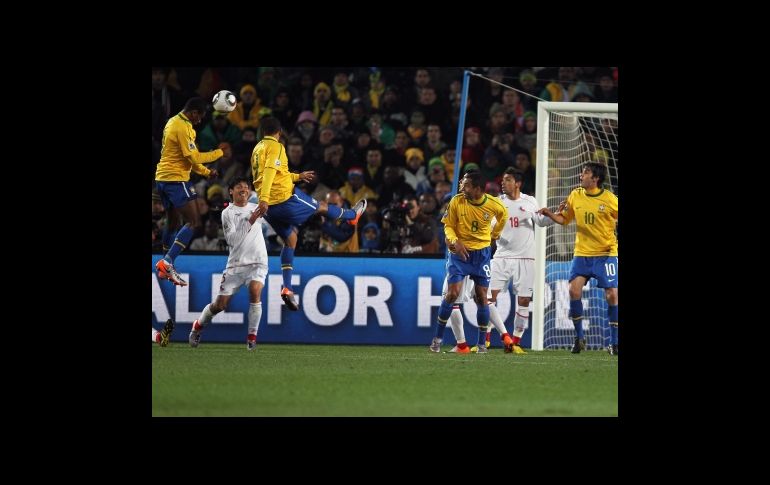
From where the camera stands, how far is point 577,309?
1200 centimetres

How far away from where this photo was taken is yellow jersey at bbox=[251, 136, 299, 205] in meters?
10.9

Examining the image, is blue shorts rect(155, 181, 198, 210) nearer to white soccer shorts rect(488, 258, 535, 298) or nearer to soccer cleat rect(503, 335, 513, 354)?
soccer cleat rect(503, 335, 513, 354)

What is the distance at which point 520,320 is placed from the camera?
12.5 metres

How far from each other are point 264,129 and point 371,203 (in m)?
3.94

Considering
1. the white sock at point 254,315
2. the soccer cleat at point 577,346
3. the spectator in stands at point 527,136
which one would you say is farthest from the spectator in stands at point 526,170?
the white sock at point 254,315

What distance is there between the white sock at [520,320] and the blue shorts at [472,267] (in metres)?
1.51

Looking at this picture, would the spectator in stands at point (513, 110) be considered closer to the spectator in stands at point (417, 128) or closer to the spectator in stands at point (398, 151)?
the spectator in stands at point (417, 128)

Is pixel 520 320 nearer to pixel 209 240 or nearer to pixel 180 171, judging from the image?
pixel 180 171

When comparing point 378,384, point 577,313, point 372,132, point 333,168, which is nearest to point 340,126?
point 372,132

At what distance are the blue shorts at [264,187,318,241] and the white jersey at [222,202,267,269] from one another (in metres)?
0.23

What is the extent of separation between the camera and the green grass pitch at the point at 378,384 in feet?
23.6

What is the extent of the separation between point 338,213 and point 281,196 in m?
0.73

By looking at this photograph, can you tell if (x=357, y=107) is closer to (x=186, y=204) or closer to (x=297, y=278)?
(x=297, y=278)

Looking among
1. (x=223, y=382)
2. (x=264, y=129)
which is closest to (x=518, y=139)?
(x=264, y=129)
